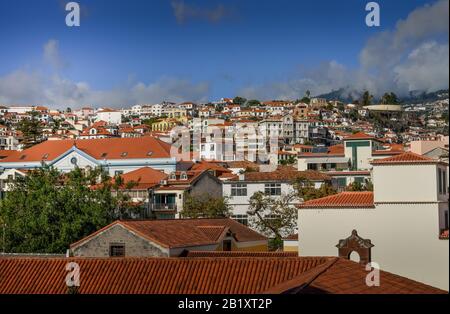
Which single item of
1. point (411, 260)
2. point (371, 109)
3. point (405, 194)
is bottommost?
point (411, 260)

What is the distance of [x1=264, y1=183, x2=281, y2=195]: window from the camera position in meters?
50.6

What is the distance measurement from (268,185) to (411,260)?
93.5 ft

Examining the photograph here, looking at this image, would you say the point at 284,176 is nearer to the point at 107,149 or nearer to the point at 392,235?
the point at 107,149

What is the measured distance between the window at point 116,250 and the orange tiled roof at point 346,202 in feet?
18.4

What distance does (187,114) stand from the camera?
655 ft

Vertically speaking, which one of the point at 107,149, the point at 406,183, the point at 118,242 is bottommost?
the point at 118,242

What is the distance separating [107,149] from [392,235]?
51.5 metres

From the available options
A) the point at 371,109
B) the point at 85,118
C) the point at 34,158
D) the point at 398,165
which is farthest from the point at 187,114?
the point at 398,165

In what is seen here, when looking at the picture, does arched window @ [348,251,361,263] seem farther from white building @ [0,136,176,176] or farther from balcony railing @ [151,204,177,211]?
white building @ [0,136,176,176]

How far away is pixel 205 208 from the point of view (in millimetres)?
47156

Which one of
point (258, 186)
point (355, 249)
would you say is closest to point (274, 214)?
point (258, 186)

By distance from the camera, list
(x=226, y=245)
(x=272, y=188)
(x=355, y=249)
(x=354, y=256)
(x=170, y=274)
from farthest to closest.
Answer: (x=272, y=188), (x=226, y=245), (x=354, y=256), (x=355, y=249), (x=170, y=274)

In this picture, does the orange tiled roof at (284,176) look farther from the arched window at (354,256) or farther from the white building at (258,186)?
the arched window at (354,256)
